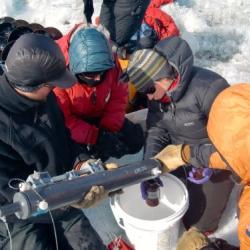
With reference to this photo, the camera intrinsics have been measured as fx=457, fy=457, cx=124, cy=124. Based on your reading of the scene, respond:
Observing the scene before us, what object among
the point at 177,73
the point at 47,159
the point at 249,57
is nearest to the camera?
the point at 47,159

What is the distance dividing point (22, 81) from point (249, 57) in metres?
3.90

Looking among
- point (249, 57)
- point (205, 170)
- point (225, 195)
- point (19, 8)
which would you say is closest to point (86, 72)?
point (205, 170)

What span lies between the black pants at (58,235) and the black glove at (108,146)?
2.70 feet

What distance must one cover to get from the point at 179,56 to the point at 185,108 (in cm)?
41

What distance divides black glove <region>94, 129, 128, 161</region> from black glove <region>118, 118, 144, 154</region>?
45 mm

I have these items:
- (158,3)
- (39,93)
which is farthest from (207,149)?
(158,3)

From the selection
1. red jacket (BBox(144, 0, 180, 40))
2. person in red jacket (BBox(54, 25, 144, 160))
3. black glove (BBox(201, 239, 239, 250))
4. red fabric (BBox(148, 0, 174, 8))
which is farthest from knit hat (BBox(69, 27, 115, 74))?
red fabric (BBox(148, 0, 174, 8))

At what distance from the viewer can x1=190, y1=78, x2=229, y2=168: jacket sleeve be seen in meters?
2.47

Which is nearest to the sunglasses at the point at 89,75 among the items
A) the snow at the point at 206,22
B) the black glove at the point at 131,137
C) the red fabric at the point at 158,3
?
the black glove at the point at 131,137

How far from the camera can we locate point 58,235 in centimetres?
282

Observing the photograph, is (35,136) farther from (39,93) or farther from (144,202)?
(144,202)

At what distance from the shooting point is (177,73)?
114 inches

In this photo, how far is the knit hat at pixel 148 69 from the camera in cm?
284

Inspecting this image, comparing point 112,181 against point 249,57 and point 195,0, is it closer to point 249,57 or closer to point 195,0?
point 249,57
